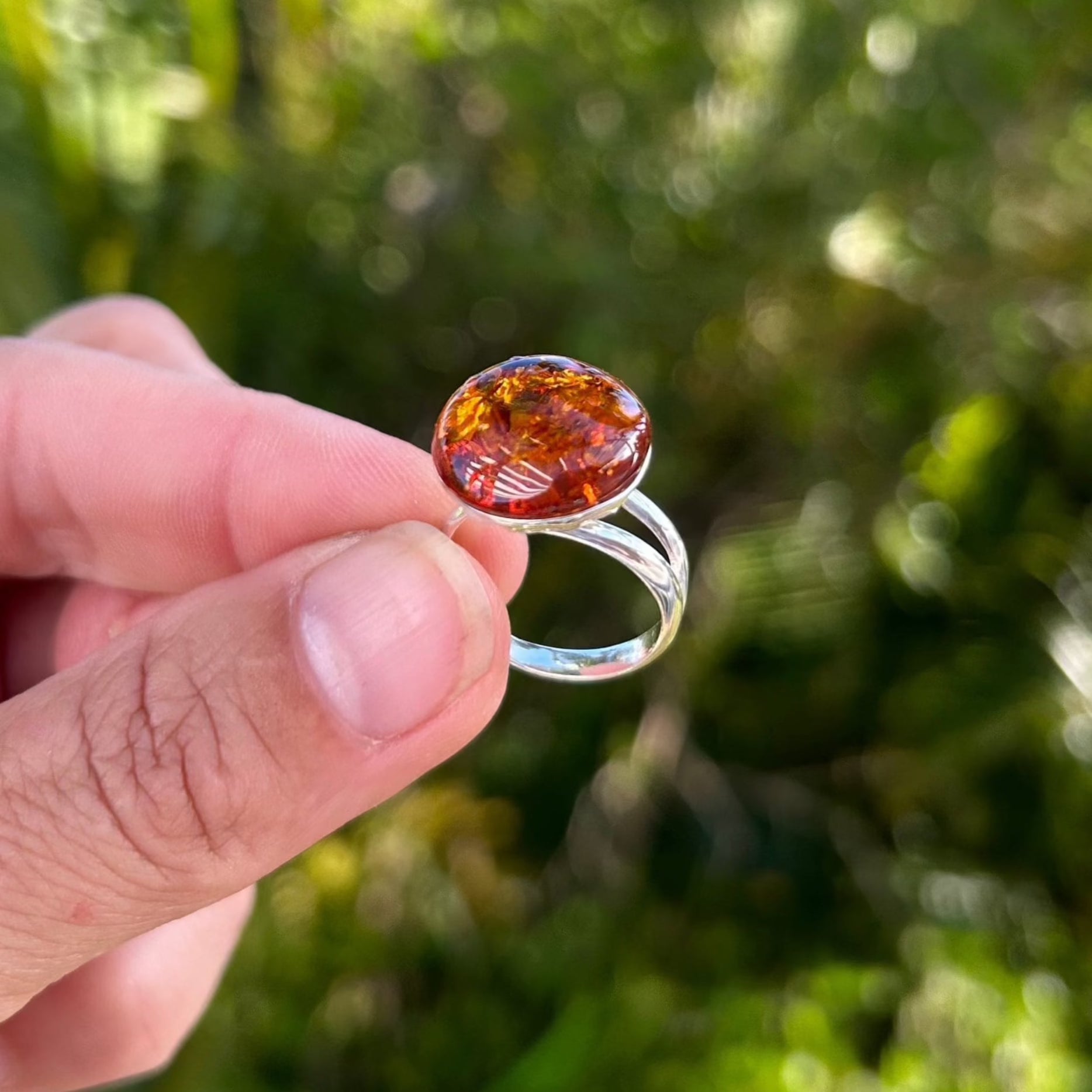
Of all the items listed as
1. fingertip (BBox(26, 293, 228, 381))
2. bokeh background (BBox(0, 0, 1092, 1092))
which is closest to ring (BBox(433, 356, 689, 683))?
fingertip (BBox(26, 293, 228, 381))

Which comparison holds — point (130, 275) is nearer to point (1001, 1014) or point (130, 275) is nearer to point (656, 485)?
point (656, 485)

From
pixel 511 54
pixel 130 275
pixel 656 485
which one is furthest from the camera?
pixel 656 485

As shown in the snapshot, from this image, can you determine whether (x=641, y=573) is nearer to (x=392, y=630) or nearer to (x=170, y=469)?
(x=392, y=630)

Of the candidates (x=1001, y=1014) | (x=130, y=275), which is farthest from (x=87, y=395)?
(x=1001, y=1014)

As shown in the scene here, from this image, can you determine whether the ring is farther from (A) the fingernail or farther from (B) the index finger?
(B) the index finger

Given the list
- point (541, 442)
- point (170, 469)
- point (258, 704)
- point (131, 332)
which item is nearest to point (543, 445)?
point (541, 442)

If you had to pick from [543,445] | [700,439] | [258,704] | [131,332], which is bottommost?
[700,439]

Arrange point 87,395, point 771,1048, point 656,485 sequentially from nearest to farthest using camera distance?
1. point 87,395
2. point 771,1048
3. point 656,485
